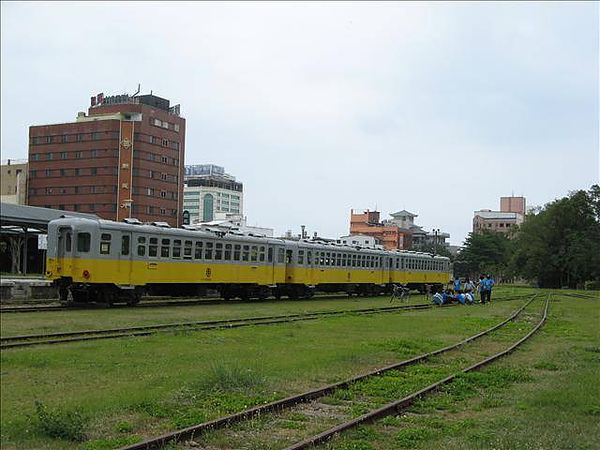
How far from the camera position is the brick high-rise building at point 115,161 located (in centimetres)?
8919

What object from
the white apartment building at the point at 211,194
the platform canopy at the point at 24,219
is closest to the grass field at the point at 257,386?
the platform canopy at the point at 24,219

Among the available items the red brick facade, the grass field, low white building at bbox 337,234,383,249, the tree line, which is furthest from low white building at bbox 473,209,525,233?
the grass field

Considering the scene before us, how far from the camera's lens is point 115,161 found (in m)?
89.6

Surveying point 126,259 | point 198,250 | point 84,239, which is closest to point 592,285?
point 198,250

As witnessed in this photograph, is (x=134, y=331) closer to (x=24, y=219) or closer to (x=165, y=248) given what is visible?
(x=165, y=248)

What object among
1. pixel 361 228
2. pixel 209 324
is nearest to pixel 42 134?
pixel 361 228

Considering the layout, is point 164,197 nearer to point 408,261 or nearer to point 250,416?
point 408,261

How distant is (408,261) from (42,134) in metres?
68.9

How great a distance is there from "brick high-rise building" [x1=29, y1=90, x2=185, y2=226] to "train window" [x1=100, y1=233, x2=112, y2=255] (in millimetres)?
64952

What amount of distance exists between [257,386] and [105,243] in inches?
541

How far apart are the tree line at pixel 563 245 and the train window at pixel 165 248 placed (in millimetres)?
50839

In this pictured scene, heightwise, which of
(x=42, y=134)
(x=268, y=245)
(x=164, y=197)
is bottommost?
(x=268, y=245)

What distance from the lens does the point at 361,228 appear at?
135375 millimetres

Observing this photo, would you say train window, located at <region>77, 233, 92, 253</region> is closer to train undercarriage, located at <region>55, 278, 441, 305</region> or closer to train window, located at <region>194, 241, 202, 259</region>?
train undercarriage, located at <region>55, 278, 441, 305</region>
